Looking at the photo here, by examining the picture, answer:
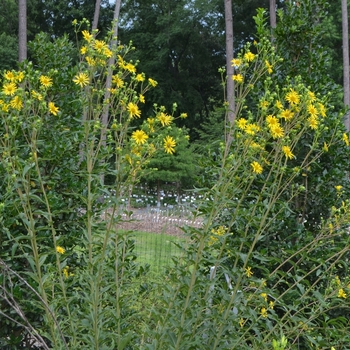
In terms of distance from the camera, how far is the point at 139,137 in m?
2.09

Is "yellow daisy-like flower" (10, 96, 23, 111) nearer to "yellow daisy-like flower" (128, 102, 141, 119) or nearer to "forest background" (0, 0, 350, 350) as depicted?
"forest background" (0, 0, 350, 350)

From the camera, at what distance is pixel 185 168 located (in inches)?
677

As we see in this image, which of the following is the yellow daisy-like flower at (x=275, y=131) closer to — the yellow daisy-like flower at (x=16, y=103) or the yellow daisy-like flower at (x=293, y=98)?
the yellow daisy-like flower at (x=293, y=98)

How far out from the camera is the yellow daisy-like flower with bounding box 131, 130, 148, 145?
208cm

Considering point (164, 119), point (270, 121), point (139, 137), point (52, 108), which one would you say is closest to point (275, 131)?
point (270, 121)

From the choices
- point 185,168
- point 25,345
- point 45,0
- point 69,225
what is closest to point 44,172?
point 69,225

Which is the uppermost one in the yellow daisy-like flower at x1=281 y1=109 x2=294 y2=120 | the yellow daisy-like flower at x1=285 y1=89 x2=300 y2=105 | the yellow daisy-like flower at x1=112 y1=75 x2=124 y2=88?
the yellow daisy-like flower at x1=112 y1=75 x2=124 y2=88

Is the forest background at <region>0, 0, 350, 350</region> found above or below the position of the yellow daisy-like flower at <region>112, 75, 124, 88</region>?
below

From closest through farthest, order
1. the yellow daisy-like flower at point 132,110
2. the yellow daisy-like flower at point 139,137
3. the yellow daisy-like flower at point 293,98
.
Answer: the yellow daisy-like flower at point 139,137 → the yellow daisy-like flower at point 132,110 → the yellow daisy-like flower at point 293,98

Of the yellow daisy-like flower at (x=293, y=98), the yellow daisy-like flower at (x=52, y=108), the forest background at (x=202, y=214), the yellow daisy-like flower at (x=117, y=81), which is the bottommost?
the forest background at (x=202, y=214)

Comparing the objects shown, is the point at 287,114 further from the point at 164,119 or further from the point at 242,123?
the point at 164,119

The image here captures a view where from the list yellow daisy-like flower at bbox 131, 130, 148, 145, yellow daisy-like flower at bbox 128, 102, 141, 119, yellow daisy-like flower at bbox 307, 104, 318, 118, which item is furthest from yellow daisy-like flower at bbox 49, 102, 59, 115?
yellow daisy-like flower at bbox 307, 104, 318, 118

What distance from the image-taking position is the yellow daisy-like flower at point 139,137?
2076 mm

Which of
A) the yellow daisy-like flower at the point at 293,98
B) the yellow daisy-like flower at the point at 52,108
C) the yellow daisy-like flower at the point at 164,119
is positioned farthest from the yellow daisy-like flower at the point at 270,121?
the yellow daisy-like flower at the point at 52,108
